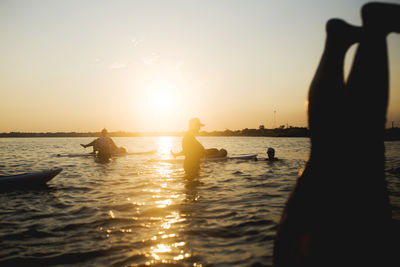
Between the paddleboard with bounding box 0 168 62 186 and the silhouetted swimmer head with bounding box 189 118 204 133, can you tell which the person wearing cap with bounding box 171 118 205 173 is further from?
the paddleboard with bounding box 0 168 62 186

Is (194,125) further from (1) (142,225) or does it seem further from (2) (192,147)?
(1) (142,225)

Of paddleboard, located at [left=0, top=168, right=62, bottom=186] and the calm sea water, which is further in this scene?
paddleboard, located at [left=0, top=168, right=62, bottom=186]

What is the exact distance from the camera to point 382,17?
6.98 ft

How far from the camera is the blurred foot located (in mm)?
2105

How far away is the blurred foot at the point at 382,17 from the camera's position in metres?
2.11

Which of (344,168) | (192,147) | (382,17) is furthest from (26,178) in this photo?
(382,17)

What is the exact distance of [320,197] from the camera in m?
2.37

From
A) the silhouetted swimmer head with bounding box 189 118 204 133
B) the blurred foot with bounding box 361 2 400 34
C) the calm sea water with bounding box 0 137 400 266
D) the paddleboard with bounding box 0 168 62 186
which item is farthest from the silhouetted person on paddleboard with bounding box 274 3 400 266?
the paddleboard with bounding box 0 168 62 186

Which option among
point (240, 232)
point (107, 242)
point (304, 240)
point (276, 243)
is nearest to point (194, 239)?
point (240, 232)

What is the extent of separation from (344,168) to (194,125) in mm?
7813

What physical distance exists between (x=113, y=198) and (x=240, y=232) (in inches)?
192

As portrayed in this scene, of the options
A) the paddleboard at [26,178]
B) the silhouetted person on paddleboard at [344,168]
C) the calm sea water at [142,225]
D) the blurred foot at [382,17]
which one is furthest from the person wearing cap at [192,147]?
the blurred foot at [382,17]

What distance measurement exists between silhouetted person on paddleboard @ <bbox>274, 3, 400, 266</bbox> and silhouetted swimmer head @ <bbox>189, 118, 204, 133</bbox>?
7.57 metres

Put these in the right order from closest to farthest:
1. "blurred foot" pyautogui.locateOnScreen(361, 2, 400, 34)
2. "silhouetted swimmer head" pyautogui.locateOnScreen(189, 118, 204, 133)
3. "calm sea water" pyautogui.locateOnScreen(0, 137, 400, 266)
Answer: "blurred foot" pyautogui.locateOnScreen(361, 2, 400, 34) < "calm sea water" pyautogui.locateOnScreen(0, 137, 400, 266) < "silhouetted swimmer head" pyautogui.locateOnScreen(189, 118, 204, 133)
